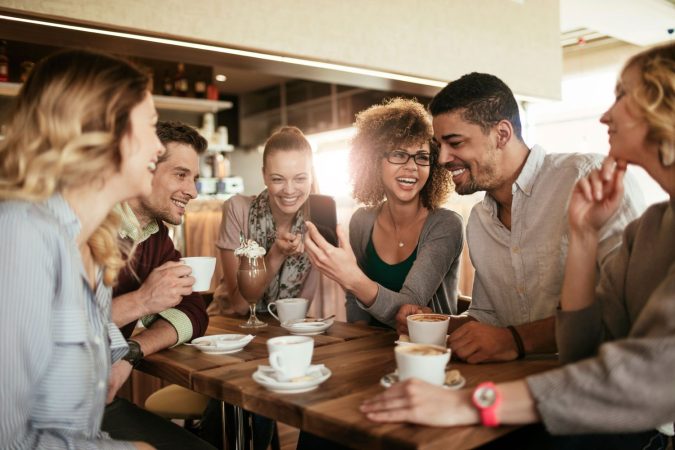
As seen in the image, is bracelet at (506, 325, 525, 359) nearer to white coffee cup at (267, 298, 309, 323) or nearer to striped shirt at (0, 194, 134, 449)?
white coffee cup at (267, 298, 309, 323)

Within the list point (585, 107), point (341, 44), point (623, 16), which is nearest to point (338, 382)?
point (341, 44)

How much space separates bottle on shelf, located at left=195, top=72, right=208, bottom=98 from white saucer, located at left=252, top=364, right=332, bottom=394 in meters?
5.22

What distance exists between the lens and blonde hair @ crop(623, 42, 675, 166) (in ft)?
3.54

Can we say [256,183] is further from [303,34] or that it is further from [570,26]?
[303,34]

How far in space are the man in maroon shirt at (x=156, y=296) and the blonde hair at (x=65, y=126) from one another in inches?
17.7

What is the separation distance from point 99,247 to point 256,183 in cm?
736

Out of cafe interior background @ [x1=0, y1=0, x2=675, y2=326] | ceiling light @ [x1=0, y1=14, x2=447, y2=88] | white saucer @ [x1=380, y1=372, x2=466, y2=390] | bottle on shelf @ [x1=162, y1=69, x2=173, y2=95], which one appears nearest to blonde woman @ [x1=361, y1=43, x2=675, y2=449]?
white saucer @ [x1=380, y1=372, x2=466, y2=390]

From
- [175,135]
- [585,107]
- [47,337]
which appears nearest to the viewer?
[47,337]

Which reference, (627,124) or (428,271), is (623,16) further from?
(627,124)

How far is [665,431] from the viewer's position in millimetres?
1221

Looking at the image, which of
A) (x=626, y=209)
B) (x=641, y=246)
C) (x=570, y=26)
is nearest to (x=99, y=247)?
(x=641, y=246)

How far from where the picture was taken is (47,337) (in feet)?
3.11

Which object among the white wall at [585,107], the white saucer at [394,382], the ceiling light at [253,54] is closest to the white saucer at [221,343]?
the white saucer at [394,382]

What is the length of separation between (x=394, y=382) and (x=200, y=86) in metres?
5.38
